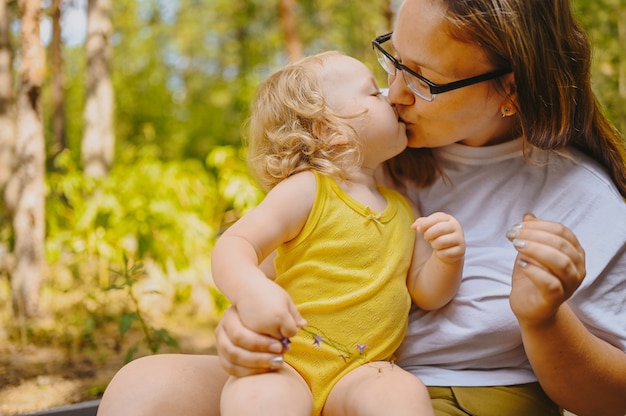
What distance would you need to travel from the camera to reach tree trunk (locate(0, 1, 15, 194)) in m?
3.72

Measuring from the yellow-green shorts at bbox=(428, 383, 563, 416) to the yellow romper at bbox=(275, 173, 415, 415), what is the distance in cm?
14

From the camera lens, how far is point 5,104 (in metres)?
3.76

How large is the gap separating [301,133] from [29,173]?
2149mm

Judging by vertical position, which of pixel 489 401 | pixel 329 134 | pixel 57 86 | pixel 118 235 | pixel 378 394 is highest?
pixel 329 134

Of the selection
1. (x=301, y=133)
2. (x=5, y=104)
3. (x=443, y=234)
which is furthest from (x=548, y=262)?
(x=5, y=104)

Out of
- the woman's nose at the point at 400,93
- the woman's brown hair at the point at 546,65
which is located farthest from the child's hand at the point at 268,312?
the woman's brown hair at the point at 546,65

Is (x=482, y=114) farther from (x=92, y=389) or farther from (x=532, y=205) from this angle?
(x=92, y=389)

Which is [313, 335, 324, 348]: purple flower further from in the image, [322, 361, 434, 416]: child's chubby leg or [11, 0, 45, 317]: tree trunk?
[11, 0, 45, 317]: tree trunk

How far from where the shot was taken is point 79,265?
3666mm

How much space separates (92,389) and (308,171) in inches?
52.7

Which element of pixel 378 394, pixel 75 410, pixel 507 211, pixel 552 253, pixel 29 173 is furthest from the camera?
pixel 29 173

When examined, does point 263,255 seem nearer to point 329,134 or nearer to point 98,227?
point 329,134

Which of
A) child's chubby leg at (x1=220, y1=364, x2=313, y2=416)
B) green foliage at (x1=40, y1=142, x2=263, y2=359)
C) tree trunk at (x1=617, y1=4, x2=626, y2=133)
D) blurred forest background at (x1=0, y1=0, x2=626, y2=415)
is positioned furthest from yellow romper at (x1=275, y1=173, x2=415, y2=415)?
tree trunk at (x1=617, y1=4, x2=626, y2=133)

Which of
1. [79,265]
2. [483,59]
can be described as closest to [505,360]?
[483,59]
